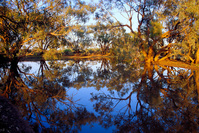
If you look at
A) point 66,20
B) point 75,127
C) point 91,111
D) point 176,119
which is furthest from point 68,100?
point 66,20

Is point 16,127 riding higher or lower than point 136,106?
higher

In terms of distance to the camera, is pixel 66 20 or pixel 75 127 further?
pixel 66 20

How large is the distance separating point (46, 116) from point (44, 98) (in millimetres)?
1005

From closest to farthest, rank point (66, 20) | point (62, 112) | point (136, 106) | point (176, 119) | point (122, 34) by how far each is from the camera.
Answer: point (176, 119) → point (62, 112) → point (136, 106) → point (66, 20) → point (122, 34)

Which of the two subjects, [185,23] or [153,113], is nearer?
[153,113]

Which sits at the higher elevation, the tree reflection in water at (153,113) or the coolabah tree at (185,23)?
the coolabah tree at (185,23)

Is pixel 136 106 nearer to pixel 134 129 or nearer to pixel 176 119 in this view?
pixel 176 119

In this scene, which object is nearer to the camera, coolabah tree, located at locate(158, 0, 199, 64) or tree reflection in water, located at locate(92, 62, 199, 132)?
tree reflection in water, located at locate(92, 62, 199, 132)

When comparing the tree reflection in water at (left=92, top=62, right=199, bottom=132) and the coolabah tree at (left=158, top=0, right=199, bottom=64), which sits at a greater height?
the coolabah tree at (left=158, top=0, right=199, bottom=64)

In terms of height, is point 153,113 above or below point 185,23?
below

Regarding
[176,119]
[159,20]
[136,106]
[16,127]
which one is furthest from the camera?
[159,20]

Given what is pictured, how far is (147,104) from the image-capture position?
2961 mm

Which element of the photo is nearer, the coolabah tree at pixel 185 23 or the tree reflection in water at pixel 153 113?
the tree reflection in water at pixel 153 113

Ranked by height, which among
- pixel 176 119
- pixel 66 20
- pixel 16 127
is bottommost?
pixel 176 119
